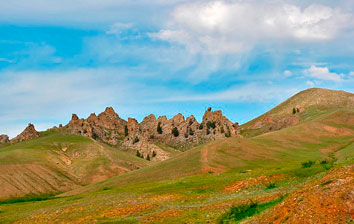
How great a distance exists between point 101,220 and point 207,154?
9613cm

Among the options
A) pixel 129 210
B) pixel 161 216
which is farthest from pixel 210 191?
pixel 161 216

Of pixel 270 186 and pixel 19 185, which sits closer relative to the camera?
pixel 270 186

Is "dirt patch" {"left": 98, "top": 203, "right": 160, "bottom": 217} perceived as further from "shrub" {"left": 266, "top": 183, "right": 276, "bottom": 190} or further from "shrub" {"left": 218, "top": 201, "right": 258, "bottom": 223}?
"shrub" {"left": 218, "top": 201, "right": 258, "bottom": 223}

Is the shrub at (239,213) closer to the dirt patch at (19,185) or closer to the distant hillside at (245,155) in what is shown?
the distant hillside at (245,155)

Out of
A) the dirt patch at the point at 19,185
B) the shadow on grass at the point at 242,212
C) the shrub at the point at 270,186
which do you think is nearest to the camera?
the shadow on grass at the point at 242,212

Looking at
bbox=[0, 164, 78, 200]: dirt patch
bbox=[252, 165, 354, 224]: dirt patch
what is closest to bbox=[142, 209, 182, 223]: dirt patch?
bbox=[252, 165, 354, 224]: dirt patch

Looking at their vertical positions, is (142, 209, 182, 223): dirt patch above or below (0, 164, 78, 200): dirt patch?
below

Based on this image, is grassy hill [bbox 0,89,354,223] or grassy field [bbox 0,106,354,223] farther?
grassy field [bbox 0,106,354,223]

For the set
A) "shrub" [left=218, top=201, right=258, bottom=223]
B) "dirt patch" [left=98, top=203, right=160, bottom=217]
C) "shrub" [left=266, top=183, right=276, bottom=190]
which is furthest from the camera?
"shrub" [left=266, top=183, right=276, bottom=190]

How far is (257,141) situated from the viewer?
164 meters

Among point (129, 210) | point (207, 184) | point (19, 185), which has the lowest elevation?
point (129, 210)

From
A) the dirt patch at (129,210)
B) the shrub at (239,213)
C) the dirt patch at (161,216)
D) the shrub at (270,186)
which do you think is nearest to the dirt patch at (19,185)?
the dirt patch at (129,210)

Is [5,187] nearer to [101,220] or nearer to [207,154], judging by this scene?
[207,154]

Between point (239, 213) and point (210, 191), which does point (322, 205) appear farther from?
point (210, 191)
